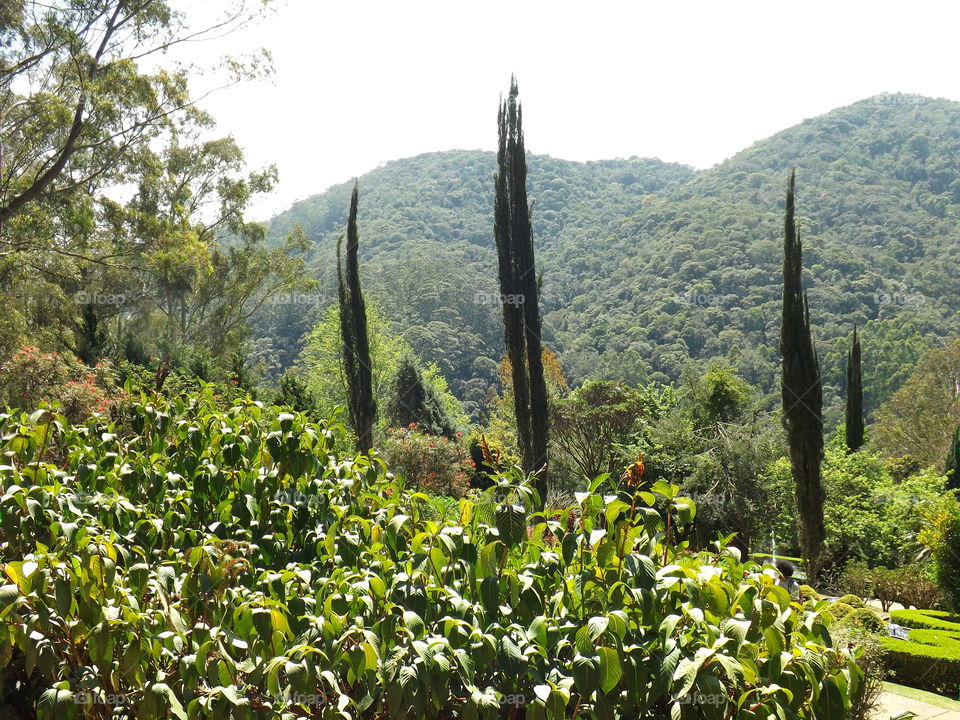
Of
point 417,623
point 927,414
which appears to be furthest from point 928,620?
point 927,414

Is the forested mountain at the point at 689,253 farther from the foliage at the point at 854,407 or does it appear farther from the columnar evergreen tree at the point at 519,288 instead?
the columnar evergreen tree at the point at 519,288

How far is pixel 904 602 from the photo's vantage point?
8.60 meters

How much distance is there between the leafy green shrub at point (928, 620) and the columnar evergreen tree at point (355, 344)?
12.1 m

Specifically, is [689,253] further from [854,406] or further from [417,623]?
[417,623]

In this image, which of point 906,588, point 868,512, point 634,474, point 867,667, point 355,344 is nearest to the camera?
point 634,474

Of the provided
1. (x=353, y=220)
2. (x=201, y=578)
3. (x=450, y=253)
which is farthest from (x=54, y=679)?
(x=450, y=253)

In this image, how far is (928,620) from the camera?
6871 mm

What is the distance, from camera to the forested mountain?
120 feet

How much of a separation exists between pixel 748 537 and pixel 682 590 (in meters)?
11.8

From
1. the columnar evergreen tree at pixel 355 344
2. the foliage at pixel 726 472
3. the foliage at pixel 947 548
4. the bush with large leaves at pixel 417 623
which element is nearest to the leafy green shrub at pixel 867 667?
the foliage at pixel 947 548

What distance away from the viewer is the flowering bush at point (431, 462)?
14320mm

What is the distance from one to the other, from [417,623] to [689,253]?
141ft

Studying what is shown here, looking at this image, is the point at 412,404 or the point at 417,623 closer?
the point at 417,623

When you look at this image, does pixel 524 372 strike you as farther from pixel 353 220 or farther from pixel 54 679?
pixel 54 679
